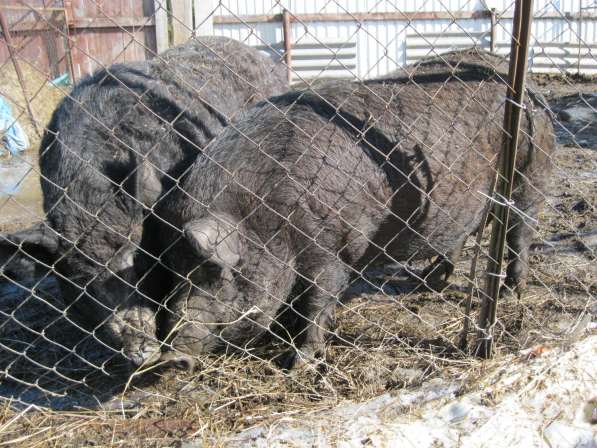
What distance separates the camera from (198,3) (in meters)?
7.62

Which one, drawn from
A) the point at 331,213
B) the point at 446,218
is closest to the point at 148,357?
the point at 331,213

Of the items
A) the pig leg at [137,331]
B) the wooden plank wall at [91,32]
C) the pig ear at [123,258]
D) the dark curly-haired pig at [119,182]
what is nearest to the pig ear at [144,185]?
the dark curly-haired pig at [119,182]

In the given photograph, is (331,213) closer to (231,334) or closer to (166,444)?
(231,334)

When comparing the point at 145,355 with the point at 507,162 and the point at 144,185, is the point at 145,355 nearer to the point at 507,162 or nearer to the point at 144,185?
the point at 144,185

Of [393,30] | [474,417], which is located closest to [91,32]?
[393,30]

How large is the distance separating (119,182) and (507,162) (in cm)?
244

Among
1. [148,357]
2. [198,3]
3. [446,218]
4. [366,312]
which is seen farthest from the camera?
[198,3]

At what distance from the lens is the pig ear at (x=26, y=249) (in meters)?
3.46

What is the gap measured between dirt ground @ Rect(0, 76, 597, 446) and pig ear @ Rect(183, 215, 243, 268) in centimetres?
70

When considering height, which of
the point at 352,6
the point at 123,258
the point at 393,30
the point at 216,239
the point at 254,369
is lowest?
the point at 254,369

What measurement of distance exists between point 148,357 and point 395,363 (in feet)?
4.27

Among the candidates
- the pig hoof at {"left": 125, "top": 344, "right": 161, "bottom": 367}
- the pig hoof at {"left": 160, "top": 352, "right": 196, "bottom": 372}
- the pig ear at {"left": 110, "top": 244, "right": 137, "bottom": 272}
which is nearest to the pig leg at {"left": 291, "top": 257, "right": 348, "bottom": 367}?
the pig hoof at {"left": 160, "top": 352, "right": 196, "bottom": 372}

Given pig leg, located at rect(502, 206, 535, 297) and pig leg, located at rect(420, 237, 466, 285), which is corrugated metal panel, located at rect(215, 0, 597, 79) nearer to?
pig leg, located at rect(420, 237, 466, 285)

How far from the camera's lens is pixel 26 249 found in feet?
11.7
